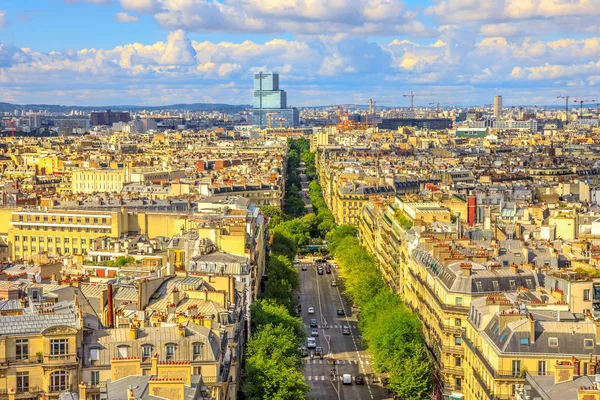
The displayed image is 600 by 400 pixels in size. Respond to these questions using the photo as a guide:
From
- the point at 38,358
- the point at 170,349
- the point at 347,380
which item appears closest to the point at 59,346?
the point at 38,358

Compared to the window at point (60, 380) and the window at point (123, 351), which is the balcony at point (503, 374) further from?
the window at point (60, 380)

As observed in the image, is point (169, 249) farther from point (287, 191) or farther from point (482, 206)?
point (287, 191)

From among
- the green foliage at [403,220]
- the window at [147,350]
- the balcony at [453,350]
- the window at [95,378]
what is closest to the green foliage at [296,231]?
the green foliage at [403,220]

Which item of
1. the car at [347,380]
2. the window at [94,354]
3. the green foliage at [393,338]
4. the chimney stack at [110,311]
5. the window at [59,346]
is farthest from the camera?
the car at [347,380]

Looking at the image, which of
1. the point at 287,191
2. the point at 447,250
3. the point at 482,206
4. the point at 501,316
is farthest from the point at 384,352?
the point at 287,191

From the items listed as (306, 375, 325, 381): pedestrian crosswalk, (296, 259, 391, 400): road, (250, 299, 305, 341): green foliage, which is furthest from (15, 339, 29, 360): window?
(306, 375, 325, 381): pedestrian crosswalk

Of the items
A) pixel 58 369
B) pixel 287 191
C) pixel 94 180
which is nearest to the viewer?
pixel 58 369

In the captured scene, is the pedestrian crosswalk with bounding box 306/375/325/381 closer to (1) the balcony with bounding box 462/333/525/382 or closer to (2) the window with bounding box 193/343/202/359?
(1) the balcony with bounding box 462/333/525/382
